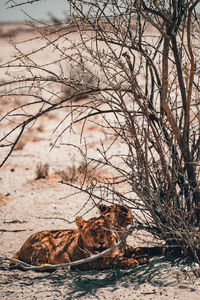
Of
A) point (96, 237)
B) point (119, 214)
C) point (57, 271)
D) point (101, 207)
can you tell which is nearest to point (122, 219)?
point (119, 214)

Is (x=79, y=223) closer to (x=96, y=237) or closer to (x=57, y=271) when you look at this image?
(x=96, y=237)

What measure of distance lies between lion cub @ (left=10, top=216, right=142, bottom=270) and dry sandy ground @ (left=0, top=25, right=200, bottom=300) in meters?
0.12

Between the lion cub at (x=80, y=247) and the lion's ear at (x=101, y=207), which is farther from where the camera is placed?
the lion's ear at (x=101, y=207)

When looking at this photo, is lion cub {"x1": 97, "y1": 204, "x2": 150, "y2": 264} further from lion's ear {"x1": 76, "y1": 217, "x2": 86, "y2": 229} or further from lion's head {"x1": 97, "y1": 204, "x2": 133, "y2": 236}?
lion's ear {"x1": 76, "y1": 217, "x2": 86, "y2": 229}

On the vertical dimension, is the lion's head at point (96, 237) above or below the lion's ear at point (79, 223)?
below

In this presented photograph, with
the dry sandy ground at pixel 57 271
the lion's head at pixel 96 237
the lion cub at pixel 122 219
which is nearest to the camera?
the dry sandy ground at pixel 57 271

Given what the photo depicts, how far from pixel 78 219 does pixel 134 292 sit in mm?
1032

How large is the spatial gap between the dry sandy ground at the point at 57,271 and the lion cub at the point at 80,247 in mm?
121

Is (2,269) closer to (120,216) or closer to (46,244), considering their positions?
(46,244)

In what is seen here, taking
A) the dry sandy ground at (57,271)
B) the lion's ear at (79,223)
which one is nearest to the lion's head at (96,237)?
the lion's ear at (79,223)

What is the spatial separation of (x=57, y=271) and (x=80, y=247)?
14.9 inches

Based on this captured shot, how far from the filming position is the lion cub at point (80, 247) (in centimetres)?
443

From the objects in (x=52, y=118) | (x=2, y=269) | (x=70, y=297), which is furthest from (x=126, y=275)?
(x=52, y=118)

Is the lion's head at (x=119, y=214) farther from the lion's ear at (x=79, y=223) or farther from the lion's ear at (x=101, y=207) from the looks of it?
the lion's ear at (x=79, y=223)
